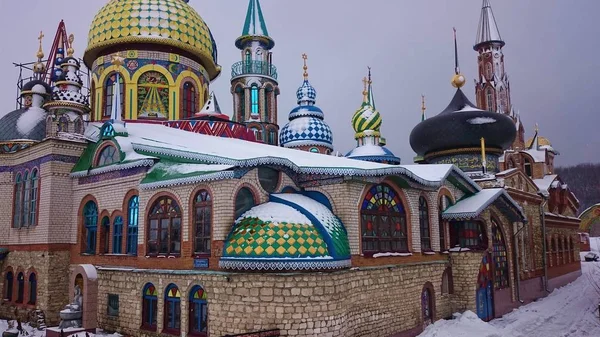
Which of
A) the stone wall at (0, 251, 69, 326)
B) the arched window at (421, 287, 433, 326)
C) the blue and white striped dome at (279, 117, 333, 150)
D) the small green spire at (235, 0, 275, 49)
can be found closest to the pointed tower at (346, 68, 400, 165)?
the blue and white striped dome at (279, 117, 333, 150)

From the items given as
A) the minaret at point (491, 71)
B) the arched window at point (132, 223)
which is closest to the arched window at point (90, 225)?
the arched window at point (132, 223)

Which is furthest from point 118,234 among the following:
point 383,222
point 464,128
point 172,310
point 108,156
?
point 464,128

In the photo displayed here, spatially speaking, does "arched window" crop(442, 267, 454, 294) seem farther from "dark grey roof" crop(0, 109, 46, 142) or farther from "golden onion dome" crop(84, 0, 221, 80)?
"dark grey roof" crop(0, 109, 46, 142)

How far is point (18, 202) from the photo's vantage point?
17578 mm

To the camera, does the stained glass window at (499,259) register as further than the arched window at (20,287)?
Yes

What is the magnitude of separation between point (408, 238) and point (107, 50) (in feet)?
47.3

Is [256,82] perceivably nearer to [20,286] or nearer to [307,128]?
[307,128]

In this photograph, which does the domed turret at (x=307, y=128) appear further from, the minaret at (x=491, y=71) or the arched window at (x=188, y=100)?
the minaret at (x=491, y=71)

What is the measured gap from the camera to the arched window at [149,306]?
43.4 ft

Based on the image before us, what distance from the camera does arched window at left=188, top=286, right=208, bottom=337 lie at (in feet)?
39.3

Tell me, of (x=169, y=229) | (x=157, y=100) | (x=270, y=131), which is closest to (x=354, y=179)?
(x=169, y=229)

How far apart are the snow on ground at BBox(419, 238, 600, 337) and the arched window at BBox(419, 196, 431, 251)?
2142 mm

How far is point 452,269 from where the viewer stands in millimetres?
16594

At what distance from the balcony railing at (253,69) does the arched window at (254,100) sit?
0.82 meters
